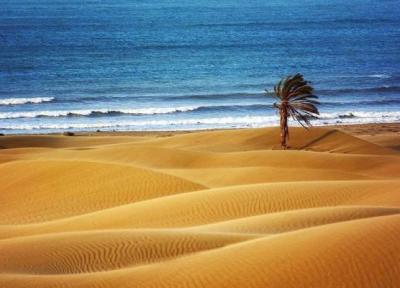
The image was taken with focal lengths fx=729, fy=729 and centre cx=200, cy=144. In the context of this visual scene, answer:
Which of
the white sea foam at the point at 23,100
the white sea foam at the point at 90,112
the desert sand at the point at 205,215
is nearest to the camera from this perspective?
the desert sand at the point at 205,215

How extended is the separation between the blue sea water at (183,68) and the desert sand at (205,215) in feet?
39.3

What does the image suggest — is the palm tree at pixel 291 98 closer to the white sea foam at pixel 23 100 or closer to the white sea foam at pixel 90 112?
the white sea foam at pixel 90 112

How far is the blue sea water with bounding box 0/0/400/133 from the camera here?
4172 cm

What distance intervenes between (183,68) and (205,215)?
47.8 m

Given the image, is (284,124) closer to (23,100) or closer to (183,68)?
(23,100)

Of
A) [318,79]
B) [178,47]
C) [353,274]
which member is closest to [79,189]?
[353,274]

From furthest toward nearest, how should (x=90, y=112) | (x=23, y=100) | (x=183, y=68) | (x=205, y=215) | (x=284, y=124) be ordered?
(x=183, y=68)
(x=23, y=100)
(x=90, y=112)
(x=284, y=124)
(x=205, y=215)

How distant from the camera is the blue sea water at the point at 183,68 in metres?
41.7

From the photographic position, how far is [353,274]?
26.7 feet

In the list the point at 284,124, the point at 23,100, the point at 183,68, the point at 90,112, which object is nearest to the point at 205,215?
the point at 284,124

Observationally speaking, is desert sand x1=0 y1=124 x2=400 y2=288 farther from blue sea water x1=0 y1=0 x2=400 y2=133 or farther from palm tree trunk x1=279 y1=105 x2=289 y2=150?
blue sea water x1=0 y1=0 x2=400 y2=133

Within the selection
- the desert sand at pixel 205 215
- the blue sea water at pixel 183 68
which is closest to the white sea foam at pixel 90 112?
the blue sea water at pixel 183 68

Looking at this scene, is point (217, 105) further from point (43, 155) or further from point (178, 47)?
point (178, 47)

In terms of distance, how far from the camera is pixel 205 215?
14.4m
